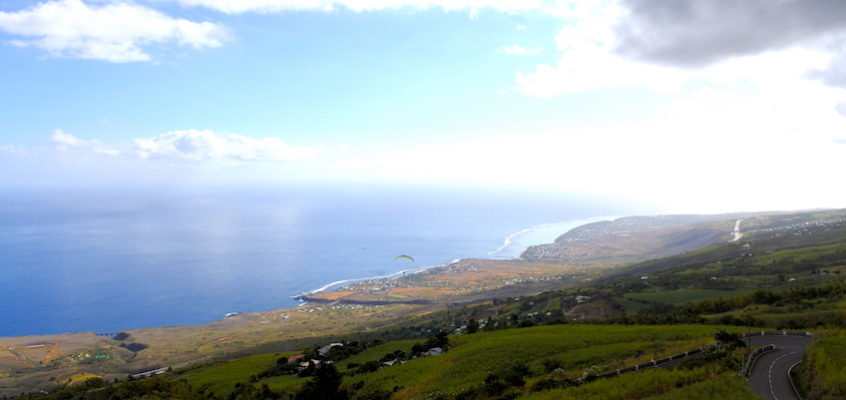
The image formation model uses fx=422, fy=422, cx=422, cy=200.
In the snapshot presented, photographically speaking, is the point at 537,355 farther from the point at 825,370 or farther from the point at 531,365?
the point at 825,370

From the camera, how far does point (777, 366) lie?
17109 mm

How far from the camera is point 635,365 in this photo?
63.5 ft

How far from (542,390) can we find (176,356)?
69.3 m

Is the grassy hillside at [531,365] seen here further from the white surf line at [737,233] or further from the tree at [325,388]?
the white surf line at [737,233]

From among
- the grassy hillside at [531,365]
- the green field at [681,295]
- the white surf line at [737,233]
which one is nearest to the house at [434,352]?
the grassy hillside at [531,365]

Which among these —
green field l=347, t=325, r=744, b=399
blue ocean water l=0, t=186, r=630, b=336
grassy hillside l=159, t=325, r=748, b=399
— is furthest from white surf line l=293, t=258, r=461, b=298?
green field l=347, t=325, r=744, b=399

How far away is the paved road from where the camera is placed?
14.9 meters

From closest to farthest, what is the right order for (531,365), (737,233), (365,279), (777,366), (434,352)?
(777,366) → (531,365) → (434,352) → (365,279) → (737,233)

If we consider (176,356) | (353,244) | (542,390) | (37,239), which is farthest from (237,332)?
(37,239)

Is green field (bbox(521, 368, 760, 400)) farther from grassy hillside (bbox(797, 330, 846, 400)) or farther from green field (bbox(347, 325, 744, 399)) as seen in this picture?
green field (bbox(347, 325, 744, 399))

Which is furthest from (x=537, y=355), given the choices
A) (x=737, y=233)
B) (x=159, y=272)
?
(x=737, y=233)

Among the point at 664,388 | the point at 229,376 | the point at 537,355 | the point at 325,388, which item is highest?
the point at 664,388

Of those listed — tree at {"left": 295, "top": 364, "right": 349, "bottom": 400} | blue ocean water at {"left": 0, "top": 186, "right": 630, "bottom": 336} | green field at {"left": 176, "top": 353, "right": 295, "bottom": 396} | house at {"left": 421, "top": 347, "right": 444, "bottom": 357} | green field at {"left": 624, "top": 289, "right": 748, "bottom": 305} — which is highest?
tree at {"left": 295, "top": 364, "right": 349, "bottom": 400}

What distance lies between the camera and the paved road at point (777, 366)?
48.7 ft
